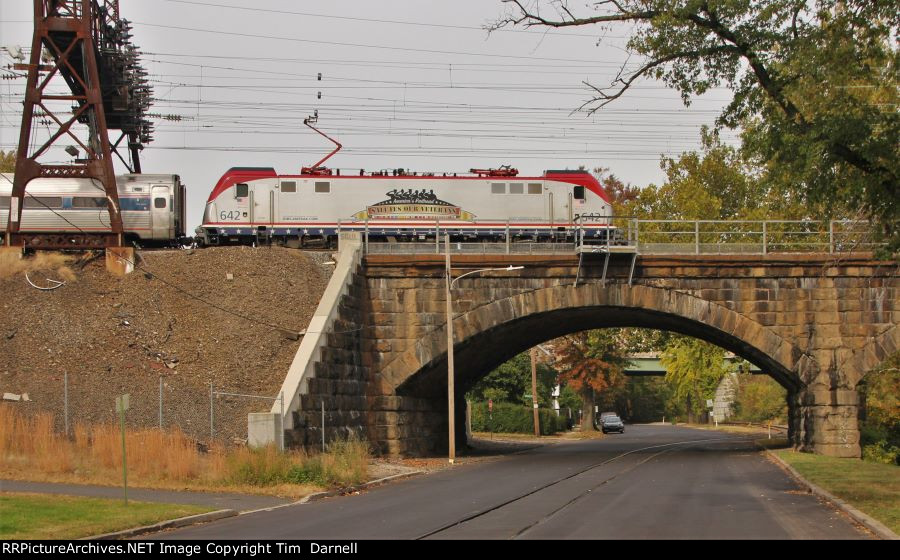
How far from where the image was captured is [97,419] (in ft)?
94.3

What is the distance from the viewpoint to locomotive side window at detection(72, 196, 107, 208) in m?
41.8

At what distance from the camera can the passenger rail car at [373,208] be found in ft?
150

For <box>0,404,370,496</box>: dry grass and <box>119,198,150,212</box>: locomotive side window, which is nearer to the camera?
<box>0,404,370,496</box>: dry grass

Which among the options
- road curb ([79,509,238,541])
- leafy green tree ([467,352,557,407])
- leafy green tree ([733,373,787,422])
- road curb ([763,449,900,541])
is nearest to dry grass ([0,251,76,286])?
road curb ([79,509,238,541])

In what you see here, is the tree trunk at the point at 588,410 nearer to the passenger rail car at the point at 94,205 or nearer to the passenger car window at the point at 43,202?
the passenger rail car at the point at 94,205

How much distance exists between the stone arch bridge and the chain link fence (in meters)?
6.74

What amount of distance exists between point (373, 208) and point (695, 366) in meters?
42.2

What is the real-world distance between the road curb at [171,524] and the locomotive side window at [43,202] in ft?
83.9

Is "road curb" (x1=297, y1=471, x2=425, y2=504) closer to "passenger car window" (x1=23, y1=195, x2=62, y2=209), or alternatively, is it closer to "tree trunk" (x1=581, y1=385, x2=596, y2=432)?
"passenger car window" (x1=23, y1=195, x2=62, y2=209)

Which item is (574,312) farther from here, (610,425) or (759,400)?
(759,400)

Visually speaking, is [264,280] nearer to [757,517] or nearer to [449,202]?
[449,202]

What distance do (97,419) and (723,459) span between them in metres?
22.2

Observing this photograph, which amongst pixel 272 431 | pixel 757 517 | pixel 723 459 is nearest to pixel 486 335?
pixel 723 459

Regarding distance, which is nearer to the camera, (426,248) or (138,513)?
(138,513)
